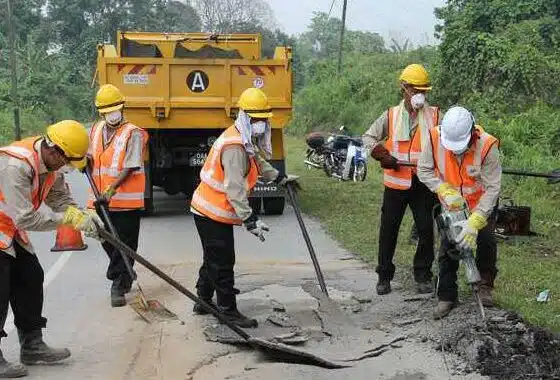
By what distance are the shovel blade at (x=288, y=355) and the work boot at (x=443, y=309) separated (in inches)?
40.7

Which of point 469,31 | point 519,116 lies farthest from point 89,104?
point 519,116

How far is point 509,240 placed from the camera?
9219 millimetres

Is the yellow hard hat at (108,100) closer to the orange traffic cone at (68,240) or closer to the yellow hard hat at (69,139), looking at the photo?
the orange traffic cone at (68,240)

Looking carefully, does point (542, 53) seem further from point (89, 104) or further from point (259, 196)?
point (89, 104)

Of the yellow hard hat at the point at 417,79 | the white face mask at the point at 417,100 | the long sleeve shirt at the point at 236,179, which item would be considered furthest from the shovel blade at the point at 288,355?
the yellow hard hat at the point at 417,79

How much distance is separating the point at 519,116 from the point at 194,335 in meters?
11.2

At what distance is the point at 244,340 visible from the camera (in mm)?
5680

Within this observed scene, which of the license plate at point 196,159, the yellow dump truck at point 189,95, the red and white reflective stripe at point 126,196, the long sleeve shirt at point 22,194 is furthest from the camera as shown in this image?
the license plate at point 196,159

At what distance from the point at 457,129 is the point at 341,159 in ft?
36.7

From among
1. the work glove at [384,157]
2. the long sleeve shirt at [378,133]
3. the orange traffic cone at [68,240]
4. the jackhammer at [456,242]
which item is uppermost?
the long sleeve shirt at [378,133]

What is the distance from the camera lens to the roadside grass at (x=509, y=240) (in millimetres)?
6824

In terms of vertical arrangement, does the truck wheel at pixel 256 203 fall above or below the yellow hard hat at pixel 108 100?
below

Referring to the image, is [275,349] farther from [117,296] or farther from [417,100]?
[417,100]

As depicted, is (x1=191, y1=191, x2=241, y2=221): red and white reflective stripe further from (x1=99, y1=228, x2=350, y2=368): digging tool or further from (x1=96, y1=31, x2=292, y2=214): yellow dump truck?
(x1=96, y1=31, x2=292, y2=214): yellow dump truck
